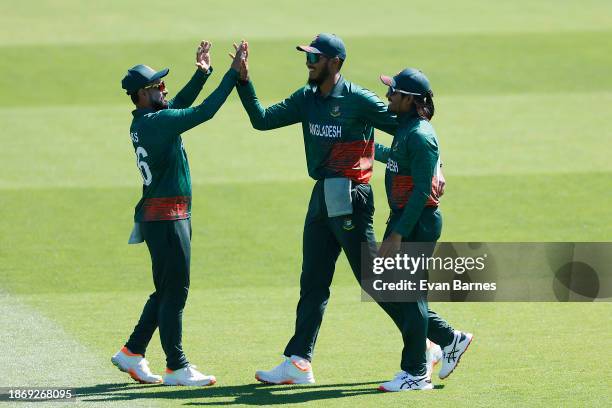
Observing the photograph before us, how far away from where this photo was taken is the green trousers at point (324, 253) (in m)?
8.72

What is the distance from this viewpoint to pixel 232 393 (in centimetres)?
839

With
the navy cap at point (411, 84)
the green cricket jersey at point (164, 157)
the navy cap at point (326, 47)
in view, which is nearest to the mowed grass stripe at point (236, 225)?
the green cricket jersey at point (164, 157)

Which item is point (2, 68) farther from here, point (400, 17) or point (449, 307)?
point (449, 307)

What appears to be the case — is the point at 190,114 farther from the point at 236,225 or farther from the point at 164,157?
the point at 236,225

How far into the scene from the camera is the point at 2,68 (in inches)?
892

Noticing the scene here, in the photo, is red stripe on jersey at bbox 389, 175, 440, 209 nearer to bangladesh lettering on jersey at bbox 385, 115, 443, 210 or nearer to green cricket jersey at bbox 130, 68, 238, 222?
bangladesh lettering on jersey at bbox 385, 115, 443, 210

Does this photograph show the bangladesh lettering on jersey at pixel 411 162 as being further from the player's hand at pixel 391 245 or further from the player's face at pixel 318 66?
the player's face at pixel 318 66

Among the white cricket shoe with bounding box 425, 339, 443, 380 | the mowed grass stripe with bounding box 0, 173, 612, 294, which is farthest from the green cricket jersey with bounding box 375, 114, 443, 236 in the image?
the mowed grass stripe with bounding box 0, 173, 612, 294

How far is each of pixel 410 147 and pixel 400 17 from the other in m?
18.8

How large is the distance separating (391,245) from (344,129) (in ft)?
3.32

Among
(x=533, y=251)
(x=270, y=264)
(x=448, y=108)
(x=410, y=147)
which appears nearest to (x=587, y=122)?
(x=448, y=108)

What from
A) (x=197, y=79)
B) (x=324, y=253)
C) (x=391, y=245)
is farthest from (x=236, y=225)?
(x=391, y=245)

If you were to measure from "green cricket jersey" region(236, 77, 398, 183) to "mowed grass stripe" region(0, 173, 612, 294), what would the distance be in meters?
3.65

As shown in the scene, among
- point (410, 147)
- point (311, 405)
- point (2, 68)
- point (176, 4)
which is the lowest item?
point (311, 405)
